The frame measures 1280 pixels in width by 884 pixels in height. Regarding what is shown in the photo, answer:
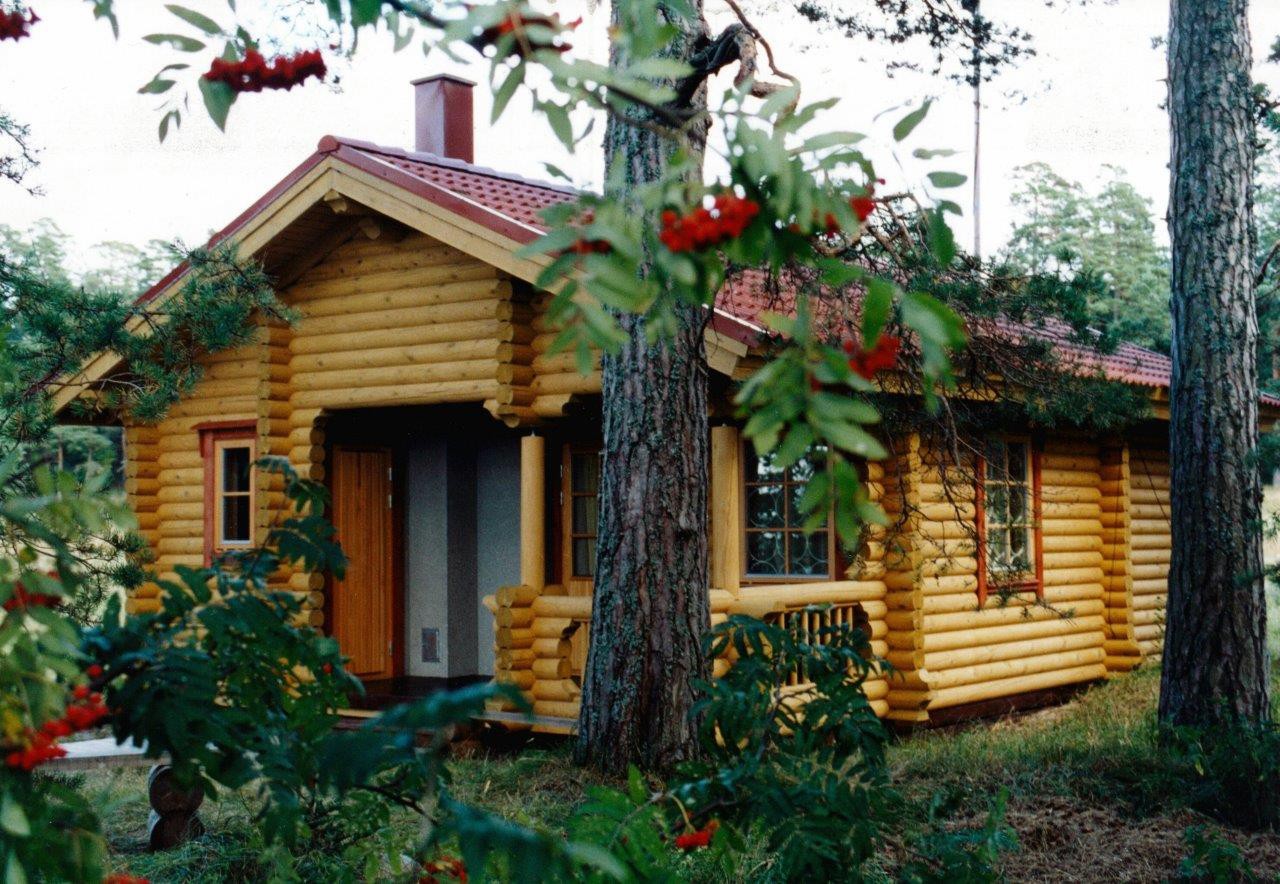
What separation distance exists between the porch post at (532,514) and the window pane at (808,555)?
213 cm

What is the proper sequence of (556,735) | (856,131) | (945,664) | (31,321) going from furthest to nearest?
(945,664) → (556,735) → (31,321) → (856,131)

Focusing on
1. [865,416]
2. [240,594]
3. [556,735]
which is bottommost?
[556,735]

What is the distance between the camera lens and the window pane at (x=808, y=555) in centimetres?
1159

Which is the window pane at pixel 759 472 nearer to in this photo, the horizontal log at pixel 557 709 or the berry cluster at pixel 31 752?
the horizontal log at pixel 557 709

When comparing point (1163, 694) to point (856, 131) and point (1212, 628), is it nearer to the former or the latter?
point (1212, 628)

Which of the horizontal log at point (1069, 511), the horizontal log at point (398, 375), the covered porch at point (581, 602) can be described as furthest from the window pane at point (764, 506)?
→ the horizontal log at point (1069, 511)

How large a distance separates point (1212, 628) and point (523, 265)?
5.15 meters

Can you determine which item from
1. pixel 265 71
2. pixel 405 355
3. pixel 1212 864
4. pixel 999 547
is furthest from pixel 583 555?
pixel 265 71

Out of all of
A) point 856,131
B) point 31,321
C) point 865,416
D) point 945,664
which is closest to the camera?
point 865,416

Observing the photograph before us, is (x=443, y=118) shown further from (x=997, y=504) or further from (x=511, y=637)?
(x=997, y=504)

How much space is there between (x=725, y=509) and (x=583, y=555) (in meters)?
2.94

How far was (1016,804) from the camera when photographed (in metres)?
7.56

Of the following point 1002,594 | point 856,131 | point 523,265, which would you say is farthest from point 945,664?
point 856,131

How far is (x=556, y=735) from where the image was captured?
35.8 ft
